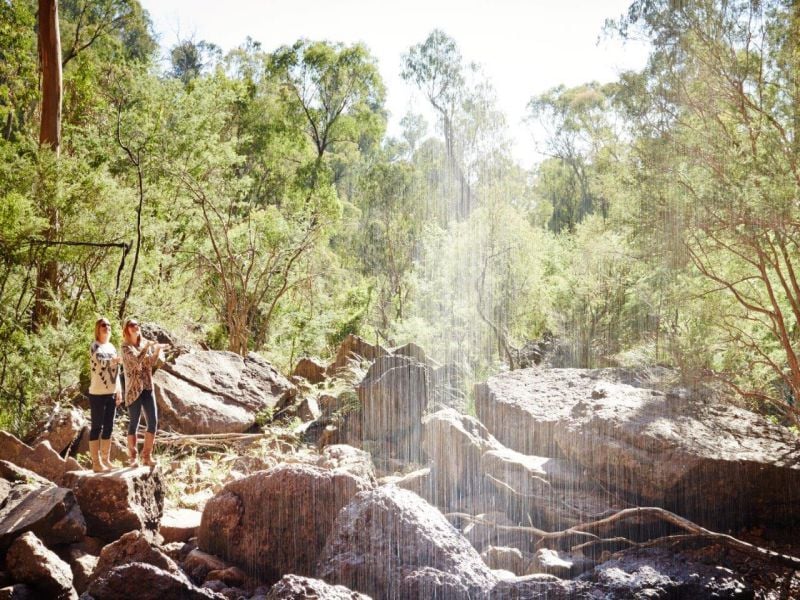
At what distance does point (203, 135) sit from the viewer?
16047 mm

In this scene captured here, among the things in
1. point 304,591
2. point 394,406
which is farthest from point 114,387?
point 394,406

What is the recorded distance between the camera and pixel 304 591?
3.86 metres

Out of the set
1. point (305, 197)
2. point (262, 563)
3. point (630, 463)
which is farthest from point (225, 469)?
point (305, 197)

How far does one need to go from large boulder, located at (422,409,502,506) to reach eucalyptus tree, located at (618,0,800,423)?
10.9 ft

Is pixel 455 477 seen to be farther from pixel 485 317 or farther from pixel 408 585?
pixel 485 317

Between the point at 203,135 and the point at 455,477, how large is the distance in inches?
471

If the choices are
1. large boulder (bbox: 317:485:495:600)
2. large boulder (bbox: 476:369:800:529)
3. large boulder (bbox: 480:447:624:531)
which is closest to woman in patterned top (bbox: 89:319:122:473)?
large boulder (bbox: 317:485:495:600)

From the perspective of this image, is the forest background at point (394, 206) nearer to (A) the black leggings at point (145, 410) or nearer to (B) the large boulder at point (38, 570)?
(A) the black leggings at point (145, 410)

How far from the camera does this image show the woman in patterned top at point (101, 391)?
20.5 feet

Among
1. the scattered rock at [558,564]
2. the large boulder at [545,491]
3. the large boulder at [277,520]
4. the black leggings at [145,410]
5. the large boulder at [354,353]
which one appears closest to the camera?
the large boulder at [277,520]

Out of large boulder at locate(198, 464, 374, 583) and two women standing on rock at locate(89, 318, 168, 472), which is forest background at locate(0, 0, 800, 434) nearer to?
two women standing on rock at locate(89, 318, 168, 472)

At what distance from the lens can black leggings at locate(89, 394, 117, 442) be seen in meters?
6.32

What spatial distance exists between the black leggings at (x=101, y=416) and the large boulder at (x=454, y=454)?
353cm

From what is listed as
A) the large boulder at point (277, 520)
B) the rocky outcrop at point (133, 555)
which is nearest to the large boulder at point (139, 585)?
the rocky outcrop at point (133, 555)
